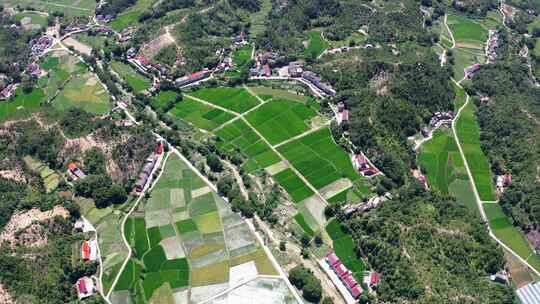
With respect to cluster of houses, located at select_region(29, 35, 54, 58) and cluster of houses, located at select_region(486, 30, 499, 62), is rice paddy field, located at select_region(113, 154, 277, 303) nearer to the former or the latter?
cluster of houses, located at select_region(29, 35, 54, 58)

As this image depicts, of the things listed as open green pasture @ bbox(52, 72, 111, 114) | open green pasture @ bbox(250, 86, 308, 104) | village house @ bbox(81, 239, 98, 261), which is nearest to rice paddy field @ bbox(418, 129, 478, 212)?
open green pasture @ bbox(250, 86, 308, 104)

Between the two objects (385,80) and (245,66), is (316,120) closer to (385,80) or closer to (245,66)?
(385,80)

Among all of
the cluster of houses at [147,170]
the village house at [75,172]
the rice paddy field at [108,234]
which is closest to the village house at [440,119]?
the cluster of houses at [147,170]

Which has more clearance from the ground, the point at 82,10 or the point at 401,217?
the point at 82,10

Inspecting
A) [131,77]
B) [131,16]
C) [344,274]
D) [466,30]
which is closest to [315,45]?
[466,30]

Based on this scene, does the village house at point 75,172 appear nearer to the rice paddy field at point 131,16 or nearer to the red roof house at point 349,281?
the red roof house at point 349,281

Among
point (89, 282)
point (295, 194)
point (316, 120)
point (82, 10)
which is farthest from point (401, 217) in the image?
point (82, 10)
